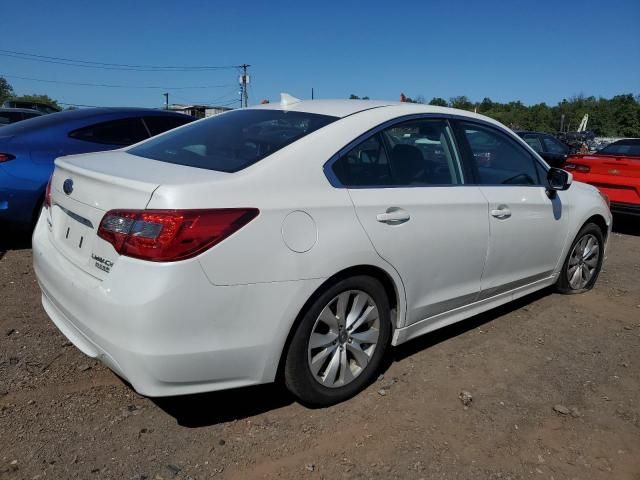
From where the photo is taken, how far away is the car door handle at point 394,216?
9.27ft

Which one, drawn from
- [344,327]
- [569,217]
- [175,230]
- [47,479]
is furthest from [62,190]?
[569,217]

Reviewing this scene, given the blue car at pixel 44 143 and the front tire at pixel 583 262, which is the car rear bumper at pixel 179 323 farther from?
the front tire at pixel 583 262

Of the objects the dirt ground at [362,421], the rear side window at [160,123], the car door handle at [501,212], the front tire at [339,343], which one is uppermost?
the rear side window at [160,123]

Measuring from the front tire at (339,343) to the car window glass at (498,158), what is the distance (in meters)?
1.29

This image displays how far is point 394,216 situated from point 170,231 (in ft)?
4.03

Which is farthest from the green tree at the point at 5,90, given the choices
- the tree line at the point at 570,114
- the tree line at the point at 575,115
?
the tree line at the point at 575,115

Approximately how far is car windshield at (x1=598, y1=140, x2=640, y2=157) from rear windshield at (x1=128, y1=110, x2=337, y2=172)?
278 inches

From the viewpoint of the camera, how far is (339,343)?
2.82m

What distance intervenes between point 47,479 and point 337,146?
2.00 metres

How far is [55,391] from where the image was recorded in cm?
292

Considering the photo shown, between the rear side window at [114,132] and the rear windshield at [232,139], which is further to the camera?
the rear side window at [114,132]

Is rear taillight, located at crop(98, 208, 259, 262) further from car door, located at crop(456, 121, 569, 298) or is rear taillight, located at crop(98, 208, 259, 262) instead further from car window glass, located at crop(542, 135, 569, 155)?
car window glass, located at crop(542, 135, 569, 155)

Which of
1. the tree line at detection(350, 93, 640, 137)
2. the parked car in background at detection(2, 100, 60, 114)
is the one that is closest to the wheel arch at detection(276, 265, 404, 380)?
the parked car in background at detection(2, 100, 60, 114)

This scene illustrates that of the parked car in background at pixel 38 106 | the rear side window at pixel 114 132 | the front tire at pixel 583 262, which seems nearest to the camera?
the front tire at pixel 583 262
